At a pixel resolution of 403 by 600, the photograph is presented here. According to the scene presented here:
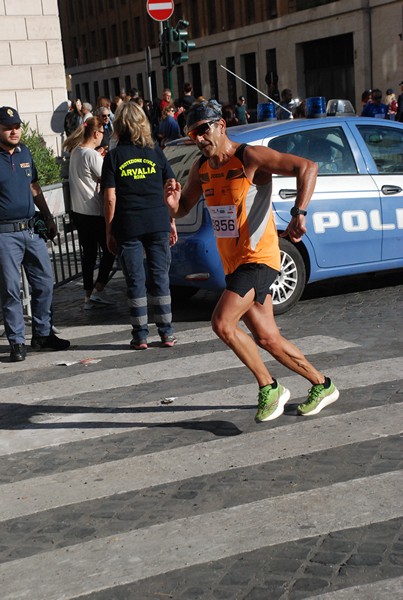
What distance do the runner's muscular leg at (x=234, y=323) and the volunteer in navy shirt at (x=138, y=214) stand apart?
2469 millimetres

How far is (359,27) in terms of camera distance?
45.8 meters

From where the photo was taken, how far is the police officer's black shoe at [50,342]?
28.4 feet

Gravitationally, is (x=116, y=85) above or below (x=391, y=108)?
above

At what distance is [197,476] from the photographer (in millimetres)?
5316

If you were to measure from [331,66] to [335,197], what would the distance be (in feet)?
136

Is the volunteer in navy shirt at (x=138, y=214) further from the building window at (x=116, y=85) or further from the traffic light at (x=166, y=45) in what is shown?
the building window at (x=116, y=85)

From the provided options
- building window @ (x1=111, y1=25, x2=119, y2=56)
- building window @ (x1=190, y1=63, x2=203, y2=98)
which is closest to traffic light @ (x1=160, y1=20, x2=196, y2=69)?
building window @ (x1=190, y1=63, x2=203, y2=98)

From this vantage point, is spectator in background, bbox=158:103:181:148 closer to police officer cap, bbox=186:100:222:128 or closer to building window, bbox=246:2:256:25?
police officer cap, bbox=186:100:222:128

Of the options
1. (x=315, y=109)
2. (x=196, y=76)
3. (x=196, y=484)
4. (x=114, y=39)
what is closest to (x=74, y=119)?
(x=315, y=109)

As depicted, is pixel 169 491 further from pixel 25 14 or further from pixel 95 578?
pixel 25 14

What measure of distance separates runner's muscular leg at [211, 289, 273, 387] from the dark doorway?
4316 centimetres

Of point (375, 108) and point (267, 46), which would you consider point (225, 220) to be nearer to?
point (375, 108)

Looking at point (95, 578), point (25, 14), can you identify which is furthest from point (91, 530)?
point (25, 14)

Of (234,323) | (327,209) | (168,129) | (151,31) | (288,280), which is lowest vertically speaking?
(288,280)
